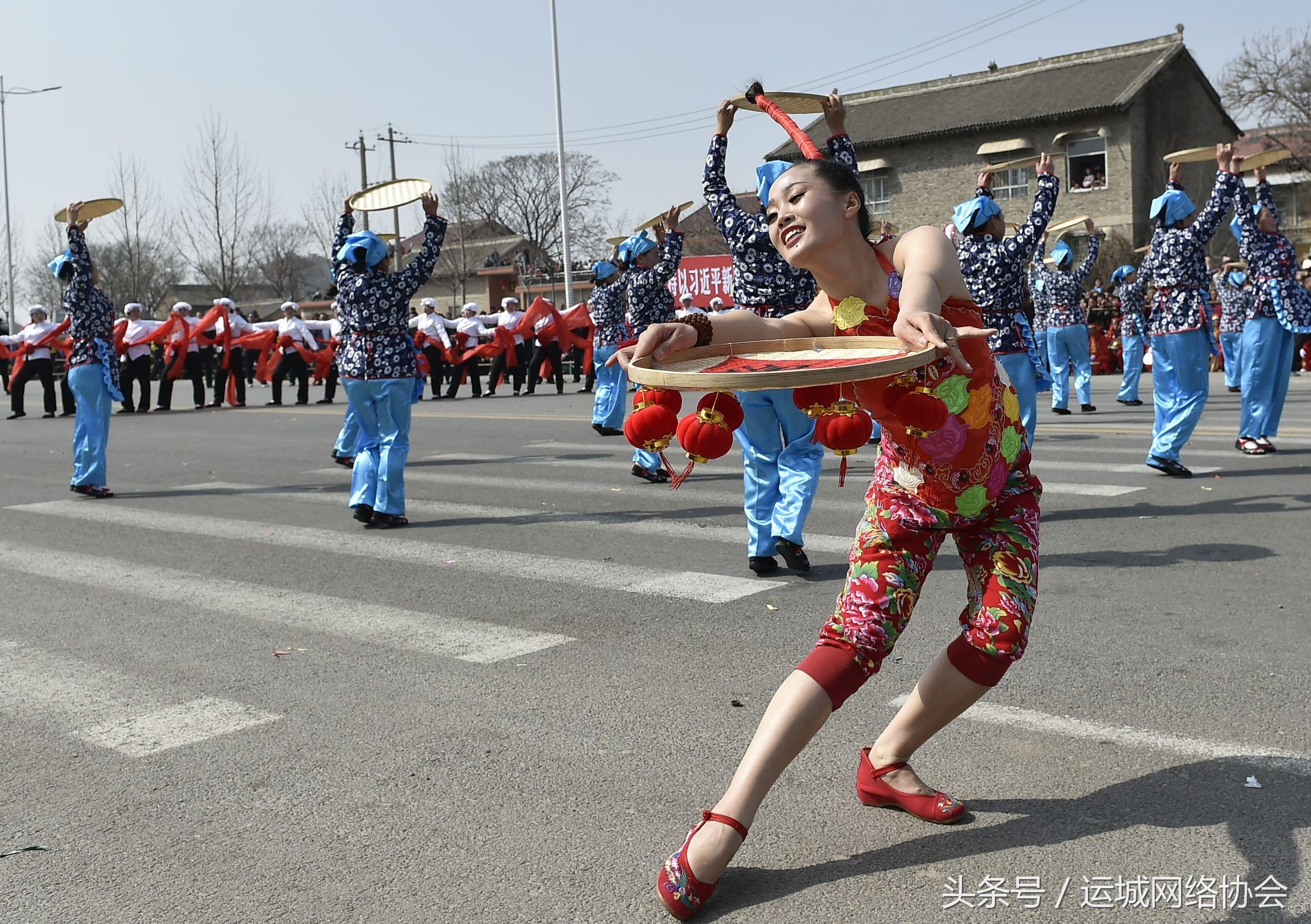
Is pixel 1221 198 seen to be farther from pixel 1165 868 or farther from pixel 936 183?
pixel 936 183

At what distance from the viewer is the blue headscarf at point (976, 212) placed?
8.66m

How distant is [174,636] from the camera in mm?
5766

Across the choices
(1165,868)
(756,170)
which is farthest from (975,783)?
(756,170)

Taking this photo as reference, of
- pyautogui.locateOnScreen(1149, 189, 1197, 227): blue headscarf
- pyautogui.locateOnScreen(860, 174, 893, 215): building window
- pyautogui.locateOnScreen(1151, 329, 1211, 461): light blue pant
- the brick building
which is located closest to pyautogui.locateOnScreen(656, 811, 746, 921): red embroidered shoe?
pyautogui.locateOnScreen(1151, 329, 1211, 461): light blue pant

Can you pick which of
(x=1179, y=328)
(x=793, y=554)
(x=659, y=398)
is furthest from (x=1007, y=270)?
(x=659, y=398)

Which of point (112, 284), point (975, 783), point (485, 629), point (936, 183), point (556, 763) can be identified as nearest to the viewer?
point (975, 783)

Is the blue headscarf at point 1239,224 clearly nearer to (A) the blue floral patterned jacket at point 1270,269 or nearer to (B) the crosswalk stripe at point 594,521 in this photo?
(A) the blue floral patterned jacket at point 1270,269

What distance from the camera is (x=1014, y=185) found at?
155 feet

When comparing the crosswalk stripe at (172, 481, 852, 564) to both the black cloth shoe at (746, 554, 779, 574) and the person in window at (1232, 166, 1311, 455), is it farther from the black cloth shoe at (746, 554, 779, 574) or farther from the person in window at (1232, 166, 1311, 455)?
the person in window at (1232, 166, 1311, 455)

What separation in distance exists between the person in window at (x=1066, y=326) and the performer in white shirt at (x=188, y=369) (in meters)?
16.2

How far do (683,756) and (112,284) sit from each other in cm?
6301

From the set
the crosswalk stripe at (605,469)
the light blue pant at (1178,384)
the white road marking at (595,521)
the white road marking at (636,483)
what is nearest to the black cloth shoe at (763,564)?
the white road marking at (595,521)

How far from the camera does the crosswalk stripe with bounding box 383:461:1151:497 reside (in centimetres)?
897

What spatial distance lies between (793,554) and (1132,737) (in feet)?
9.17
